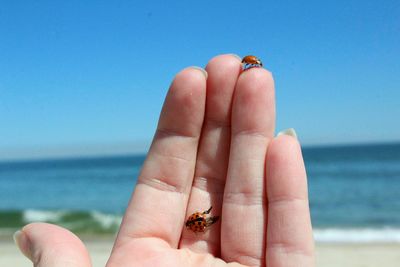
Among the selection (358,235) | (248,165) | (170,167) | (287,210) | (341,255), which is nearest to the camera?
(287,210)

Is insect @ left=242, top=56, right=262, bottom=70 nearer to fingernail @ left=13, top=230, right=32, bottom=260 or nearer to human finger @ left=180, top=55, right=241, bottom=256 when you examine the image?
human finger @ left=180, top=55, right=241, bottom=256

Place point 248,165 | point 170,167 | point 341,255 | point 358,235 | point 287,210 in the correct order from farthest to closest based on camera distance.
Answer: point 358,235, point 341,255, point 170,167, point 248,165, point 287,210

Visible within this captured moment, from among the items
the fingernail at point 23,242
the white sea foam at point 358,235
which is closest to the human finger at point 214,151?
the fingernail at point 23,242

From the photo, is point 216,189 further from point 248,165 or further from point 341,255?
point 341,255

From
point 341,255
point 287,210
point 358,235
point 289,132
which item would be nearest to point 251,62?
point 289,132

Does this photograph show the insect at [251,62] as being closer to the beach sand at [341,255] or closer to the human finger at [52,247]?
the human finger at [52,247]

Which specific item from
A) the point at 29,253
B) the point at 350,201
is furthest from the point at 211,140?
the point at 350,201

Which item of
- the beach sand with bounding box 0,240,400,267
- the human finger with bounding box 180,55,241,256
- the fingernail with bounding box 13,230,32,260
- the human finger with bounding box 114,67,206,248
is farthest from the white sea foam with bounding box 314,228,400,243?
the fingernail with bounding box 13,230,32,260
